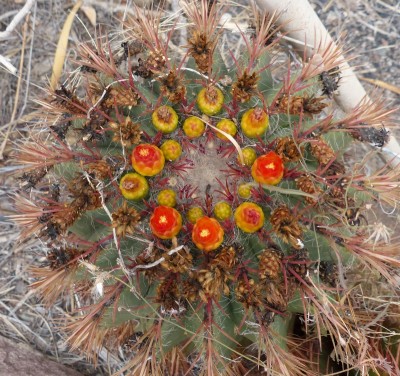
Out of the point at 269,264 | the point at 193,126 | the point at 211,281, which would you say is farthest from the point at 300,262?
the point at 193,126

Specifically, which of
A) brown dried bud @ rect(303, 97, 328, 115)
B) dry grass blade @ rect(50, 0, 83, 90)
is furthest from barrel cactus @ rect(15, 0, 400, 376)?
dry grass blade @ rect(50, 0, 83, 90)

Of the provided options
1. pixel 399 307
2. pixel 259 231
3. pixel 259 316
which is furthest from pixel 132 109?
pixel 399 307

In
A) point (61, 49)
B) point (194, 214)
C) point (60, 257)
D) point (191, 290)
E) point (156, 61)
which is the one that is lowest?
point (61, 49)

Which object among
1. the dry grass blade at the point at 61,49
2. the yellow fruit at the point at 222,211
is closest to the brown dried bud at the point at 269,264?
the yellow fruit at the point at 222,211

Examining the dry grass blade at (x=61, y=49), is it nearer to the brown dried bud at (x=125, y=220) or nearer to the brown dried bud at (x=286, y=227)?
the brown dried bud at (x=125, y=220)

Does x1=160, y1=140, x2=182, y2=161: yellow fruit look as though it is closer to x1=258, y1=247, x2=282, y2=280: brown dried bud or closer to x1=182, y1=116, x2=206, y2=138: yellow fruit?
x1=182, y1=116, x2=206, y2=138: yellow fruit

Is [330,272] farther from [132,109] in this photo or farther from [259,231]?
[132,109]

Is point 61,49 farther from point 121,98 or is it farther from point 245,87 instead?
point 245,87

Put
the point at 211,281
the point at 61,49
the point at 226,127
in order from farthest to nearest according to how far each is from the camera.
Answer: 1. the point at 61,49
2. the point at 226,127
3. the point at 211,281
